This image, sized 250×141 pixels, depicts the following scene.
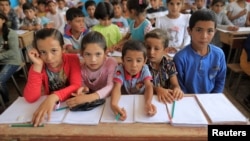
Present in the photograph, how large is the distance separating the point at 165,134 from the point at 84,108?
42cm

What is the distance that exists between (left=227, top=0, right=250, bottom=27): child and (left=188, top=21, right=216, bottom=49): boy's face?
2.89 m

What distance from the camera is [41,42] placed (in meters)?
1.31

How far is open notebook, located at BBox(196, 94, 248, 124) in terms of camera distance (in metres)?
0.95

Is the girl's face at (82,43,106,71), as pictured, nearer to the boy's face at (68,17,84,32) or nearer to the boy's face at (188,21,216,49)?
the boy's face at (188,21,216,49)

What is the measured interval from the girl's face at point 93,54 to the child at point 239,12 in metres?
3.41

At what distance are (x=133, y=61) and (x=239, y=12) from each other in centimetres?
339

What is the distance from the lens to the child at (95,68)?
1.29m

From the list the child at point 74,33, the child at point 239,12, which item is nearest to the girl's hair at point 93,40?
the child at point 74,33

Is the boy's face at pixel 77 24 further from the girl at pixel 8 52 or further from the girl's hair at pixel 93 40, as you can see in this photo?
the girl's hair at pixel 93 40

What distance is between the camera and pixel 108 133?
93cm

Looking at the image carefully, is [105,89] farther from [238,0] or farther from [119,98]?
[238,0]

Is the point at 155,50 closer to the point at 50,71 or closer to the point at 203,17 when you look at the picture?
the point at 203,17

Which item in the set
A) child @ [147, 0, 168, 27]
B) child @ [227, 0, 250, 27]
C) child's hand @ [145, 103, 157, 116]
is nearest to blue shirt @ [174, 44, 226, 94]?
child's hand @ [145, 103, 157, 116]

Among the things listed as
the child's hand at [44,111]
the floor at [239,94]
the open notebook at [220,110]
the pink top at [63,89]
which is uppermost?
the pink top at [63,89]
